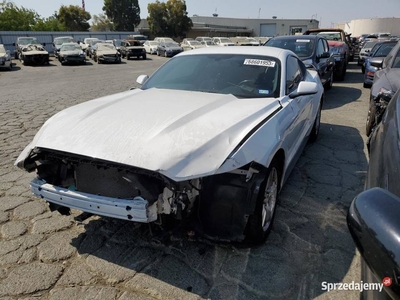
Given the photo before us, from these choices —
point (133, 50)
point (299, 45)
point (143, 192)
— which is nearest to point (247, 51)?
point (143, 192)

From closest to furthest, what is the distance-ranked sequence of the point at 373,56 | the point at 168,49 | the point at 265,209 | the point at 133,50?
the point at 265,209 < the point at 373,56 < the point at 133,50 < the point at 168,49

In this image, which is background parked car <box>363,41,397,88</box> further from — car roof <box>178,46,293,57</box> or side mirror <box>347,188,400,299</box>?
side mirror <box>347,188,400,299</box>

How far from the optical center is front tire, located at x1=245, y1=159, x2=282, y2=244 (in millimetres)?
2500

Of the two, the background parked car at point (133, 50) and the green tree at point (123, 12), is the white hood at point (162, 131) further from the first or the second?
the green tree at point (123, 12)

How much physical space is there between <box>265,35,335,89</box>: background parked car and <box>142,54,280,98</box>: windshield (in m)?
5.28

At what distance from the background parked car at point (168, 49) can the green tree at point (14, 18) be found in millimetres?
32727

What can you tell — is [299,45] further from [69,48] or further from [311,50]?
[69,48]

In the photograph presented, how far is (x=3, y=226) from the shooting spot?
10.0ft

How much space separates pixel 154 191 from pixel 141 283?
698 mm

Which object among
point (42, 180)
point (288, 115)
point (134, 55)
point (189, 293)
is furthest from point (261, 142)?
point (134, 55)

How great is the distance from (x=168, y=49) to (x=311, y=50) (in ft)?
76.1

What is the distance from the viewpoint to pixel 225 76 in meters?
3.70

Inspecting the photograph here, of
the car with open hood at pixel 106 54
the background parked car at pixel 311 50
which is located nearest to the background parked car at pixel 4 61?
the car with open hood at pixel 106 54

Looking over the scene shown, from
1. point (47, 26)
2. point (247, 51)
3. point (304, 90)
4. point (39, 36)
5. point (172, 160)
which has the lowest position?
point (172, 160)
